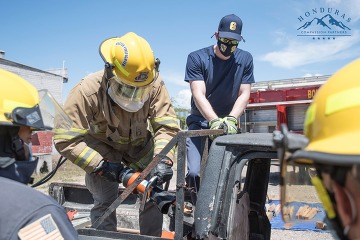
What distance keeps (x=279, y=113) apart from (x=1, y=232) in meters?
7.66

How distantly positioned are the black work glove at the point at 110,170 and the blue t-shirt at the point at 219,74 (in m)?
1.12

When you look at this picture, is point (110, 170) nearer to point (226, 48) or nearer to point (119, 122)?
point (119, 122)

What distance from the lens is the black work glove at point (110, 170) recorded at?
2.90 meters

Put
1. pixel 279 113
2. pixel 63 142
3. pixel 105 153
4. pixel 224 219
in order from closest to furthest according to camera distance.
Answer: pixel 224 219, pixel 63 142, pixel 105 153, pixel 279 113

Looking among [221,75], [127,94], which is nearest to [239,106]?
[221,75]

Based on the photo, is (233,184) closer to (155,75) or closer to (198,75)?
(155,75)

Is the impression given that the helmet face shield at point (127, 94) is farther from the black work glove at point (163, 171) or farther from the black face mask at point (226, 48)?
the black face mask at point (226, 48)

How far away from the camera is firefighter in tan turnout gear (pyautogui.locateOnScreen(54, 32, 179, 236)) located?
Answer: 2.96 meters

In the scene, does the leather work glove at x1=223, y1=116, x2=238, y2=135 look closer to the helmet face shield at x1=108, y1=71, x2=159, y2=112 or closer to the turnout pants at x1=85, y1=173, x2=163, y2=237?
the helmet face shield at x1=108, y1=71, x2=159, y2=112

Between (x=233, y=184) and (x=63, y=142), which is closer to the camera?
(x=233, y=184)

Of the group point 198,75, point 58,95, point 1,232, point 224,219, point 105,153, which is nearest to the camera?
point 1,232

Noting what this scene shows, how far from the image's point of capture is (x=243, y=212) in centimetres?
217

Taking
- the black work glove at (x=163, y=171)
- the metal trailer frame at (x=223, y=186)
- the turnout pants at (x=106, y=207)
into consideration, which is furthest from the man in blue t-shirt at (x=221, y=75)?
the metal trailer frame at (x=223, y=186)

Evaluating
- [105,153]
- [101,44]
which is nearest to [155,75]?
[101,44]
